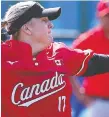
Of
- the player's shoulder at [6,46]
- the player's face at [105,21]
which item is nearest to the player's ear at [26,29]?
the player's shoulder at [6,46]

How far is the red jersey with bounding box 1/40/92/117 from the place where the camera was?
3.05m

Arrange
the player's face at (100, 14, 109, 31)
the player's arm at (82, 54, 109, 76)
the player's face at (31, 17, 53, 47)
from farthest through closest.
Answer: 1. the player's face at (100, 14, 109, 31)
2. the player's arm at (82, 54, 109, 76)
3. the player's face at (31, 17, 53, 47)

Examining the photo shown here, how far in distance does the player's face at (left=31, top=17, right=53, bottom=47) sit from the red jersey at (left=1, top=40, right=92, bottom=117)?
64mm

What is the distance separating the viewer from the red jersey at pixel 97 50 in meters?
4.27

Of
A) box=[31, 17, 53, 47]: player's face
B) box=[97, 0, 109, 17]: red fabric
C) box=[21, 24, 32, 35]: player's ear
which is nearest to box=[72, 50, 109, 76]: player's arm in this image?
box=[31, 17, 53, 47]: player's face

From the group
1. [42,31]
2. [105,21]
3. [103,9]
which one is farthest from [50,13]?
[103,9]

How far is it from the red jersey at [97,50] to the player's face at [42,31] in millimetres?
1227

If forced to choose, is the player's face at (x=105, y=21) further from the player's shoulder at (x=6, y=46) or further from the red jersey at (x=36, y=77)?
the player's shoulder at (x=6, y=46)

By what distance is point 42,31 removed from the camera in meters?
3.04

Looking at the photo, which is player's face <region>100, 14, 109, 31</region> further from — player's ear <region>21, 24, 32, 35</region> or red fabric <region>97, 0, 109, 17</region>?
player's ear <region>21, 24, 32, 35</region>

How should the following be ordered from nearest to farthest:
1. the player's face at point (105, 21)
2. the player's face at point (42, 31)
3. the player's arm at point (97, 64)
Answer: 1. the player's face at point (42, 31)
2. the player's arm at point (97, 64)
3. the player's face at point (105, 21)

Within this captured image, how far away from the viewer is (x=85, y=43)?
14.2 ft

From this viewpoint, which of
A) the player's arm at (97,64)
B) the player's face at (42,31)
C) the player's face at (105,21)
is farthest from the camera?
the player's face at (105,21)

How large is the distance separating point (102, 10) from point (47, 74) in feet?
4.71
